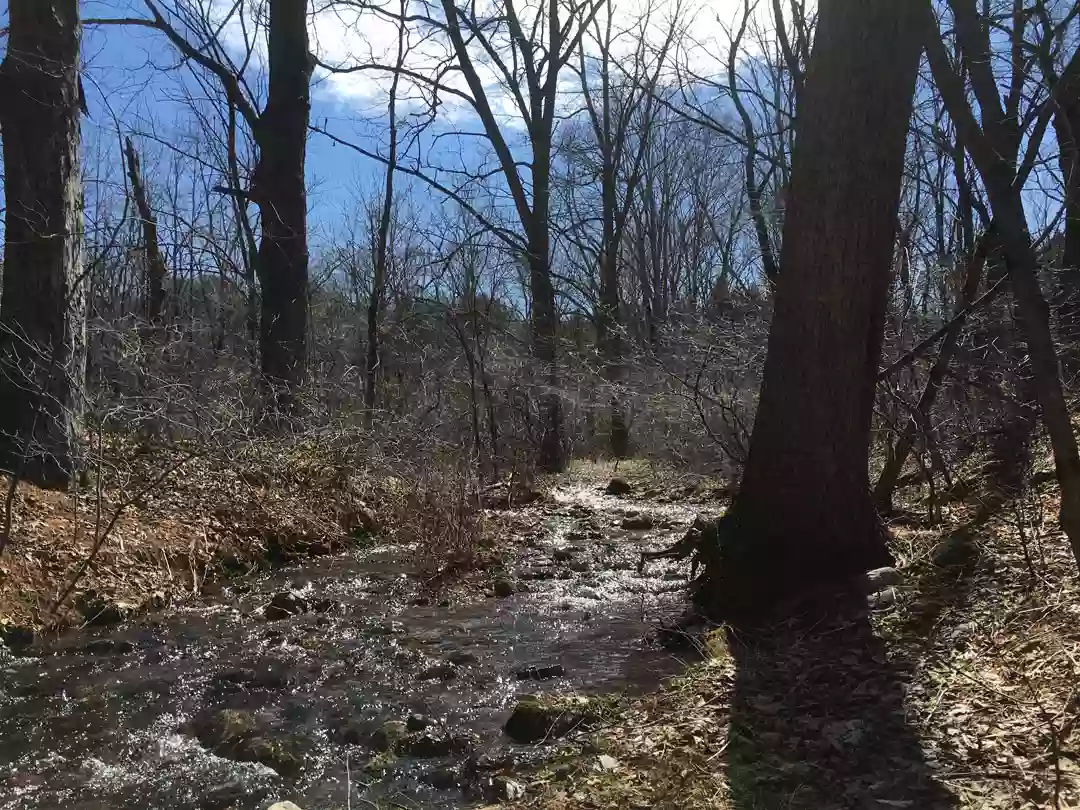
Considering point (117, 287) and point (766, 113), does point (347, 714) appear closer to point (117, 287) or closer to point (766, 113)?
point (766, 113)

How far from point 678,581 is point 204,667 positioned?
3655 mm

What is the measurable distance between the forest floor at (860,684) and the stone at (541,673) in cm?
71

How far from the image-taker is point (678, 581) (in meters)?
6.54

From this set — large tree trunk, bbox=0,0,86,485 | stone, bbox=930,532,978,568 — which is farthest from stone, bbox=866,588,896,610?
large tree trunk, bbox=0,0,86,485

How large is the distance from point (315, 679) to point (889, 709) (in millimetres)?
3044

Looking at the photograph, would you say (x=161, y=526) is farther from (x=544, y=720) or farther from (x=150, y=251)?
(x=544, y=720)

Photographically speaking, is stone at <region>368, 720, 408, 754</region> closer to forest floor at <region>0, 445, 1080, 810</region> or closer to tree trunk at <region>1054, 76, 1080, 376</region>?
forest floor at <region>0, 445, 1080, 810</region>

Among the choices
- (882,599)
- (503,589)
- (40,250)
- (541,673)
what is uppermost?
(40,250)

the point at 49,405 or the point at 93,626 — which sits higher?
the point at 49,405

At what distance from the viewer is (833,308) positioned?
4.48 meters

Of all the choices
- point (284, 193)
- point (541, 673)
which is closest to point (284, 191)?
point (284, 193)

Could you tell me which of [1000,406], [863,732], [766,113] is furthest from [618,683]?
[766,113]

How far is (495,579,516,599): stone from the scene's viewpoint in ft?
21.1

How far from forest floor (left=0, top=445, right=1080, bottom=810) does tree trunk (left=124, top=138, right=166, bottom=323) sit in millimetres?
2626
